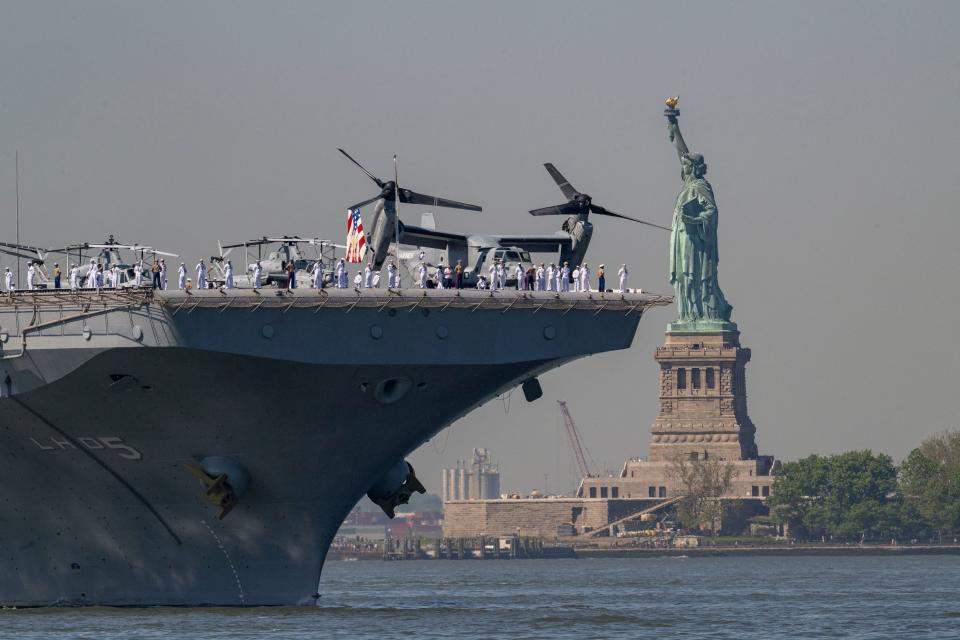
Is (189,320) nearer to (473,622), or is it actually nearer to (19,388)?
(19,388)

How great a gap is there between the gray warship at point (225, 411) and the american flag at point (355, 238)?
21.6 feet

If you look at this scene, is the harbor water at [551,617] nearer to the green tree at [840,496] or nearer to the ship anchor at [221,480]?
the ship anchor at [221,480]

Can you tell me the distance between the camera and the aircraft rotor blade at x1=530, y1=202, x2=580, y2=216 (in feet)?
202

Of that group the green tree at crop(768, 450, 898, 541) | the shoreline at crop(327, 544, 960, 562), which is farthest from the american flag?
the green tree at crop(768, 450, 898, 541)

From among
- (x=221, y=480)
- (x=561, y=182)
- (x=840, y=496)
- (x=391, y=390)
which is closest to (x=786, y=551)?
(x=840, y=496)

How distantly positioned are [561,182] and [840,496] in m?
133

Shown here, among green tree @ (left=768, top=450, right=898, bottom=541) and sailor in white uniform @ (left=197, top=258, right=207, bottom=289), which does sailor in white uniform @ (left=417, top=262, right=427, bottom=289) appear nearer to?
sailor in white uniform @ (left=197, top=258, right=207, bottom=289)

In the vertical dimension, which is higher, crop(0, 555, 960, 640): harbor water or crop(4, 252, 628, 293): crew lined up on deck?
crop(4, 252, 628, 293): crew lined up on deck

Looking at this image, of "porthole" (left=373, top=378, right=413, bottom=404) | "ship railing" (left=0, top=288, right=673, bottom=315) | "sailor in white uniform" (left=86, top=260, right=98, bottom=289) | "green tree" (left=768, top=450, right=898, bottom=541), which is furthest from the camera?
"green tree" (left=768, top=450, right=898, bottom=541)

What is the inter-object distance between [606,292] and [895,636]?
37.1ft

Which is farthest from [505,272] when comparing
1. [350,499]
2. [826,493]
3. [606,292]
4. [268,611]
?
[826,493]

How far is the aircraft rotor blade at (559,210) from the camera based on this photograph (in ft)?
202

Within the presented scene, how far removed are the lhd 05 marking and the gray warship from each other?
1.8 inches

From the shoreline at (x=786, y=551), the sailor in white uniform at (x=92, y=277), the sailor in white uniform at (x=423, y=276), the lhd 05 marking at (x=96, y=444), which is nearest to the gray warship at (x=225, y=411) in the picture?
the lhd 05 marking at (x=96, y=444)
